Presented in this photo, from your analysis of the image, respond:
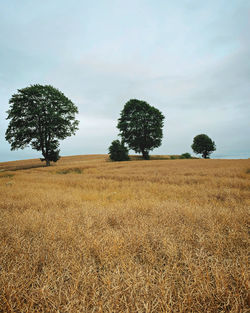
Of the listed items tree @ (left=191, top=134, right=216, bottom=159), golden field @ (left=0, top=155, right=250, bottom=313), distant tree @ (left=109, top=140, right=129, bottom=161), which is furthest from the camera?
tree @ (left=191, top=134, right=216, bottom=159)

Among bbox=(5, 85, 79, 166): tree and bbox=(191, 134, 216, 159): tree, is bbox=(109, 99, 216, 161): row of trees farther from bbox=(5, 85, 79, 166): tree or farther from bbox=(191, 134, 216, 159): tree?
bbox=(191, 134, 216, 159): tree

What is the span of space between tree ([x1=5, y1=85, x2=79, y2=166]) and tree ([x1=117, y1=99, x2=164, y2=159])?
16282mm

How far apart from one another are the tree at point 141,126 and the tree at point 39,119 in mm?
16282

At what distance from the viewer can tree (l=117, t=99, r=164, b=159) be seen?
37656 mm

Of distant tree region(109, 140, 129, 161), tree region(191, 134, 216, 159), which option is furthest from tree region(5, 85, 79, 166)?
tree region(191, 134, 216, 159)

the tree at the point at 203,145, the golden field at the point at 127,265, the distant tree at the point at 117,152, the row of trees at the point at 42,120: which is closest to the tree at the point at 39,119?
the row of trees at the point at 42,120

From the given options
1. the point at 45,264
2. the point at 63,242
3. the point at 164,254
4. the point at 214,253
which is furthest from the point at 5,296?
the point at 214,253

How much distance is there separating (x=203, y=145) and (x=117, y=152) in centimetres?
4094

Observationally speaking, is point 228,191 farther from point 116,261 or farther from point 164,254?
point 116,261

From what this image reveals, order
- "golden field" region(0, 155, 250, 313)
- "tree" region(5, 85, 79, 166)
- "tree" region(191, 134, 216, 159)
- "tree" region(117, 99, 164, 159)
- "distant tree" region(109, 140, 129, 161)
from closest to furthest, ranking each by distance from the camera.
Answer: "golden field" region(0, 155, 250, 313) → "tree" region(5, 85, 79, 166) → "distant tree" region(109, 140, 129, 161) → "tree" region(117, 99, 164, 159) → "tree" region(191, 134, 216, 159)

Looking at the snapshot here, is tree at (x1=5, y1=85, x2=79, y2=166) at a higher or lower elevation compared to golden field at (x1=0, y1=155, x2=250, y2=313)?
higher

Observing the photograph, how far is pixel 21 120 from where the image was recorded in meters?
26.0

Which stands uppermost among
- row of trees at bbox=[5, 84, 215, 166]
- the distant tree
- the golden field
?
row of trees at bbox=[5, 84, 215, 166]

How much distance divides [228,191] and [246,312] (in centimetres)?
515
